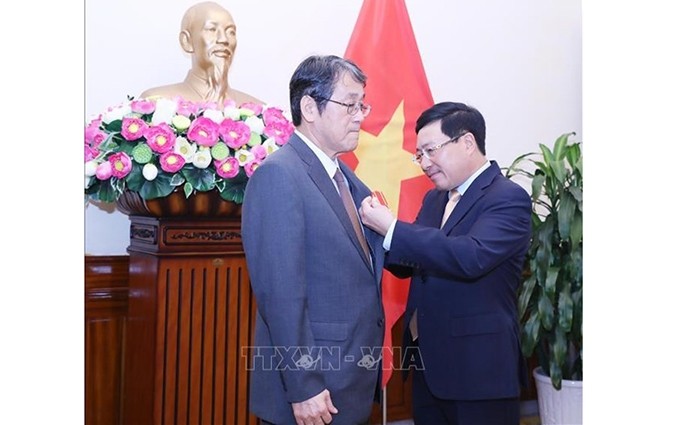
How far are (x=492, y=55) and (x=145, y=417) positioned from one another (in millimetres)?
2751

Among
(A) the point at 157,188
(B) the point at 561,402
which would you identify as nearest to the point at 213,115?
(A) the point at 157,188

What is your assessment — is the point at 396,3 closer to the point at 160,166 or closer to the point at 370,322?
the point at 160,166

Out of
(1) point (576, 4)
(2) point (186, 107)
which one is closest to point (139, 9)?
(2) point (186, 107)

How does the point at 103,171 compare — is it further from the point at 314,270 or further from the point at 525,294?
the point at 525,294

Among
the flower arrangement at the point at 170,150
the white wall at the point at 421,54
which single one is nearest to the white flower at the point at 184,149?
the flower arrangement at the point at 170,150

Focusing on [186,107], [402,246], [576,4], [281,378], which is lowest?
[281,378]

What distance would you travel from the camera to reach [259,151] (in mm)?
2283

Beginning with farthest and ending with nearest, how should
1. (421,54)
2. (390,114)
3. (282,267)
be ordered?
(421,54)
(390,114)
(282,267)

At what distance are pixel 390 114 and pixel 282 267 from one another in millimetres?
1525

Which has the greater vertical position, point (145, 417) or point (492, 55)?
point (492, 55)

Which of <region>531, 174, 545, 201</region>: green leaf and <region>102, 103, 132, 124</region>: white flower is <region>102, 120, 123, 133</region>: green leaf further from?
<region>531, 174, 545, 201</region>: green leaf

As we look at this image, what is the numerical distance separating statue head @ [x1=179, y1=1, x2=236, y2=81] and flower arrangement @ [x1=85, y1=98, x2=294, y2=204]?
375 millimetres

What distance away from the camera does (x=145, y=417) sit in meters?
2.35

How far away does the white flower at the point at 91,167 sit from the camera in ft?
7.36
